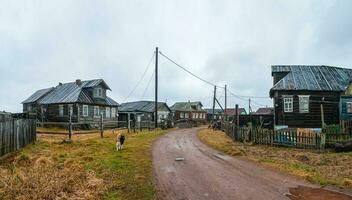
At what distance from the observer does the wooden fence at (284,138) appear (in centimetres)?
2280

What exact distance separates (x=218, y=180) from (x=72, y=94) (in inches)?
1657

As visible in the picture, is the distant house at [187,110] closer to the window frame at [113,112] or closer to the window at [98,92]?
the window frame at [113,112]

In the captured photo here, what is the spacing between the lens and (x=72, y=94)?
51062 mm

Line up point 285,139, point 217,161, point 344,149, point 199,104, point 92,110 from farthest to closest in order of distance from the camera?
→ point 199,104 → point 92,110 → point 285,139 → point 344,149 → point 217,161

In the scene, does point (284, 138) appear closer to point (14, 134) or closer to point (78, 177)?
point (78, 177)

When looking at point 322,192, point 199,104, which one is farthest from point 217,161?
point 199,104

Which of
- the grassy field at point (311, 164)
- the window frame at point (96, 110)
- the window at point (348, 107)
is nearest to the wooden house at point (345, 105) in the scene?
the window at point (348, 107)

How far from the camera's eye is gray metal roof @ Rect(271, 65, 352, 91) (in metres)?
36.8

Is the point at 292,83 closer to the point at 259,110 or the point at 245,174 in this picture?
the point at 245,174

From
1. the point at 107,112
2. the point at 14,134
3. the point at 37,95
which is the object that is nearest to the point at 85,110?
the point at 107,112

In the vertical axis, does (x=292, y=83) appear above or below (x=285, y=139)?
above

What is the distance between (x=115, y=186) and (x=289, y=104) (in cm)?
2897

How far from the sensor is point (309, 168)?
1517 cm

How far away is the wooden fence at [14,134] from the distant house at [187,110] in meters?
71.9
